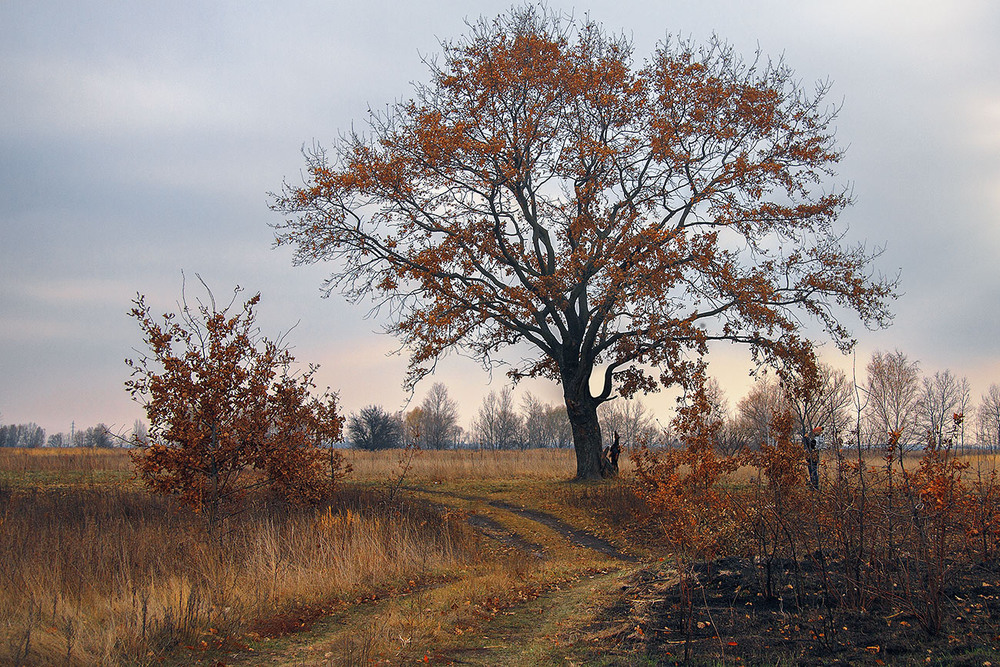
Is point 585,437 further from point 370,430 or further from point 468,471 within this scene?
point 370,430

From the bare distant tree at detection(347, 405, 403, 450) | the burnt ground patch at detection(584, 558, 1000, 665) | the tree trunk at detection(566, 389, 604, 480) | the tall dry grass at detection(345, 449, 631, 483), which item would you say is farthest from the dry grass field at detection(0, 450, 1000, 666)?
the bare distant tree at detection(347, 405, 403, 450)

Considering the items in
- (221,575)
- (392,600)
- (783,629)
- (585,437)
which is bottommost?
(392,600)

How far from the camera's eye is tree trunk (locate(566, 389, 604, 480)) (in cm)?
2242

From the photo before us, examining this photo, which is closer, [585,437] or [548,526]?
[548,526]

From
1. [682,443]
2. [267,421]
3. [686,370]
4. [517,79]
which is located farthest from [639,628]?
[517,79]

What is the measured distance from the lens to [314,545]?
36.2 ft

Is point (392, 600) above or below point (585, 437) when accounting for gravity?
below

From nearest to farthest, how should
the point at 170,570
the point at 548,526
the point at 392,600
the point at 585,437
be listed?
the point at 170,570, the point at 392,600, the point at 548,526, the point at 585,437

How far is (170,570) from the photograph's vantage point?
9.21 metres

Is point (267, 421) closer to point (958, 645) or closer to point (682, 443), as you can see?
point (682, 443)

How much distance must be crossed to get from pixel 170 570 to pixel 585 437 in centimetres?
1498

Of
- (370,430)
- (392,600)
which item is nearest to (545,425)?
(370,430)

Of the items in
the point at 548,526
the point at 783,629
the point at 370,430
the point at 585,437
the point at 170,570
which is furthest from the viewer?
the point at 370,430

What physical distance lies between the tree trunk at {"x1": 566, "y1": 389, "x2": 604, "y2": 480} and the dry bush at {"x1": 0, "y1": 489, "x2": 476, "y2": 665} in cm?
868
